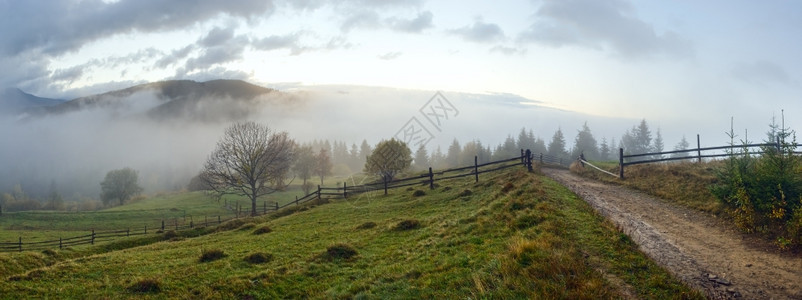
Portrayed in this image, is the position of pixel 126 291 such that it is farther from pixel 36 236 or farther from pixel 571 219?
pixel 36 236

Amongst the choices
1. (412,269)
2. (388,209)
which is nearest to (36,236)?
(388,209)

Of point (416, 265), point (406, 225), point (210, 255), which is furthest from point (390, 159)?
point (416, 265)

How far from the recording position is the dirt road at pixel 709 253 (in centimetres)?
691

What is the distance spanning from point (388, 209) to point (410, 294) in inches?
617

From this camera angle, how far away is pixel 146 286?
10.9 metres

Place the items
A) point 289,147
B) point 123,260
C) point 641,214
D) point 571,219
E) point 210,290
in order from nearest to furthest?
point 210,290, point 571,219, point 641,214, point 123,260, point 289,147

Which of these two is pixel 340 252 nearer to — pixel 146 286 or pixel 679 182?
pixel 146 286

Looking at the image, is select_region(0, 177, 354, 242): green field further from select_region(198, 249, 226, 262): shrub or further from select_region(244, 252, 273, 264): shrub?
select_region(244, 252, 273, 264): shrub

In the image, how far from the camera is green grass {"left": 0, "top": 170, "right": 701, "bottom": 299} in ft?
23.5

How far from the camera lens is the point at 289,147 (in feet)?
182

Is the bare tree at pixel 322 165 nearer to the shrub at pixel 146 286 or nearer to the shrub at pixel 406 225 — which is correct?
the shrub at pixel 406 225

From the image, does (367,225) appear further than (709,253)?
Yes

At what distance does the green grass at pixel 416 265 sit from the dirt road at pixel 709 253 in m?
0.65

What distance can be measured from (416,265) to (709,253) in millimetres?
7007
